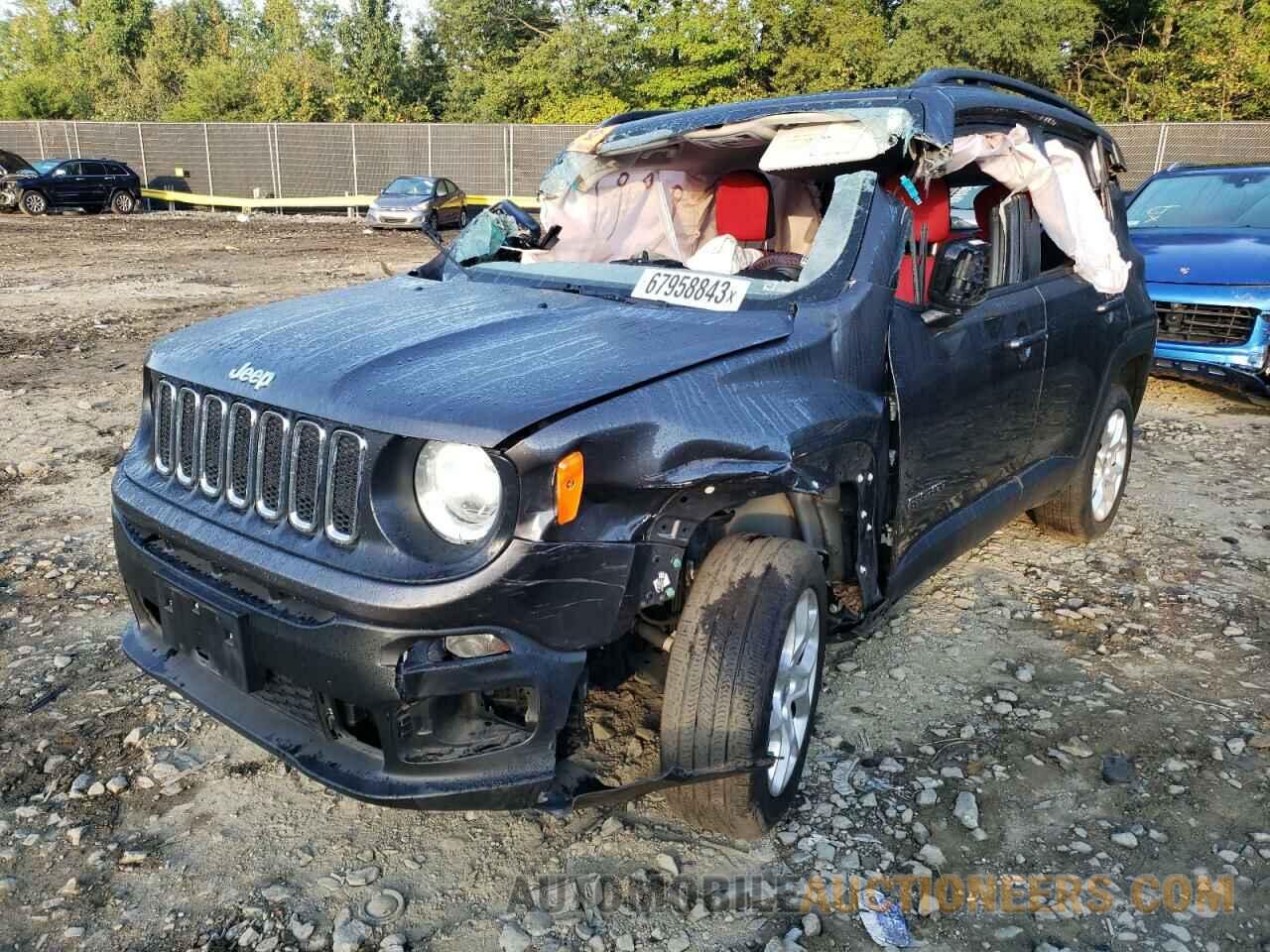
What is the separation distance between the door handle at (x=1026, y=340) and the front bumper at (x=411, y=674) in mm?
2063

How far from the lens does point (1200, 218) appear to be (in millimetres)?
8703

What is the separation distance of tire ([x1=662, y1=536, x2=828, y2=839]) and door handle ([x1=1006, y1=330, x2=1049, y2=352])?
1.52 meters

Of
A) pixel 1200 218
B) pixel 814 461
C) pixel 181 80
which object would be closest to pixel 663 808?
pixel 814 461

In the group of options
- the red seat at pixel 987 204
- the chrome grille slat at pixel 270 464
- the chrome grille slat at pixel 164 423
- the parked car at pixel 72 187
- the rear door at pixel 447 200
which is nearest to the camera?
the chrome grille slat at pixel 270 464

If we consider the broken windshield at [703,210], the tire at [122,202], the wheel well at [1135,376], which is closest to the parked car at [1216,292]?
the wheel well at [1135,376]

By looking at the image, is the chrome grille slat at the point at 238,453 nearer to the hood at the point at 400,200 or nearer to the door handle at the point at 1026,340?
the door handle at the point at 1026,340

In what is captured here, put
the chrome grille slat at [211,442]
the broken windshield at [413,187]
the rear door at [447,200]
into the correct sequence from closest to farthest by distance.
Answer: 1. the chrome grille slat at [211,442]
2. the broken windshield at [413,187]
3. the rear door at [447,200]

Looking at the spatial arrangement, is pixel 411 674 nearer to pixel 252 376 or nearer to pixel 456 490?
pixel 456 490

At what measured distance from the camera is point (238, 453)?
2.67m

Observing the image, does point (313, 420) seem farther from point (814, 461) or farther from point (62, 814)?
point (62, 814)

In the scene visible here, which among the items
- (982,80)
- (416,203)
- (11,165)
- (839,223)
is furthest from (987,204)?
(11,165)

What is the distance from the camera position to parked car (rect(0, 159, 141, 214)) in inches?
987

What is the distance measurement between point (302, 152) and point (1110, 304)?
29.1 meters

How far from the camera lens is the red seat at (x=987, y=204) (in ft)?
13.6
